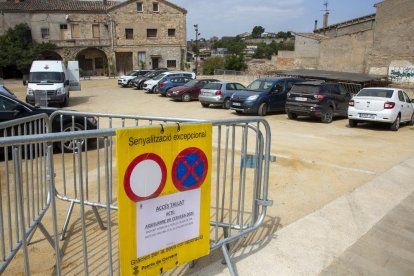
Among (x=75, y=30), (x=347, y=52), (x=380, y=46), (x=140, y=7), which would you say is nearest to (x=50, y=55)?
(x=75, y=30)

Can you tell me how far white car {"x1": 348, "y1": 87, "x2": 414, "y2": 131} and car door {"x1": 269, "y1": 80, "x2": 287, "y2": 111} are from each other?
3.67 metres

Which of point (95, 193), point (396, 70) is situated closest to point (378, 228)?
point (95, 193)

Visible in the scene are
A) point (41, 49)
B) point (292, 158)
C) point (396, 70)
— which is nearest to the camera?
point (292, 158)

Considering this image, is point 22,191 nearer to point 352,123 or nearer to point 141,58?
point 352,123

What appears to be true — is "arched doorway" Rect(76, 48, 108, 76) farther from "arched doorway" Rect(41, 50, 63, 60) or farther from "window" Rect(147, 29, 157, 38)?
"window" Rect(147, 29, 157, 38)

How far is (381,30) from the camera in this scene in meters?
30.7

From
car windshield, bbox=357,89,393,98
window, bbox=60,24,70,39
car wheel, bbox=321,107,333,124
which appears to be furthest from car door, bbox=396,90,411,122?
window, bbox=60,24,70,39

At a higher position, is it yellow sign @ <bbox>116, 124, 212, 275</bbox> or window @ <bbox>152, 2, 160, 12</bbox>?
window @ <bbox>152, 2, 160, 12</bbox>

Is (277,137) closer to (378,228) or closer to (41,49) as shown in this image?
(378,228)

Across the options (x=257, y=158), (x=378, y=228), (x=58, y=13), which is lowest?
(x=378, y=228)

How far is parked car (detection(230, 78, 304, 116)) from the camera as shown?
15.7 m

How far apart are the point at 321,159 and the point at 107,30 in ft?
155

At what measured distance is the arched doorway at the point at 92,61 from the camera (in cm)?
5053

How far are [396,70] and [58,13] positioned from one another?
41.7 metres
